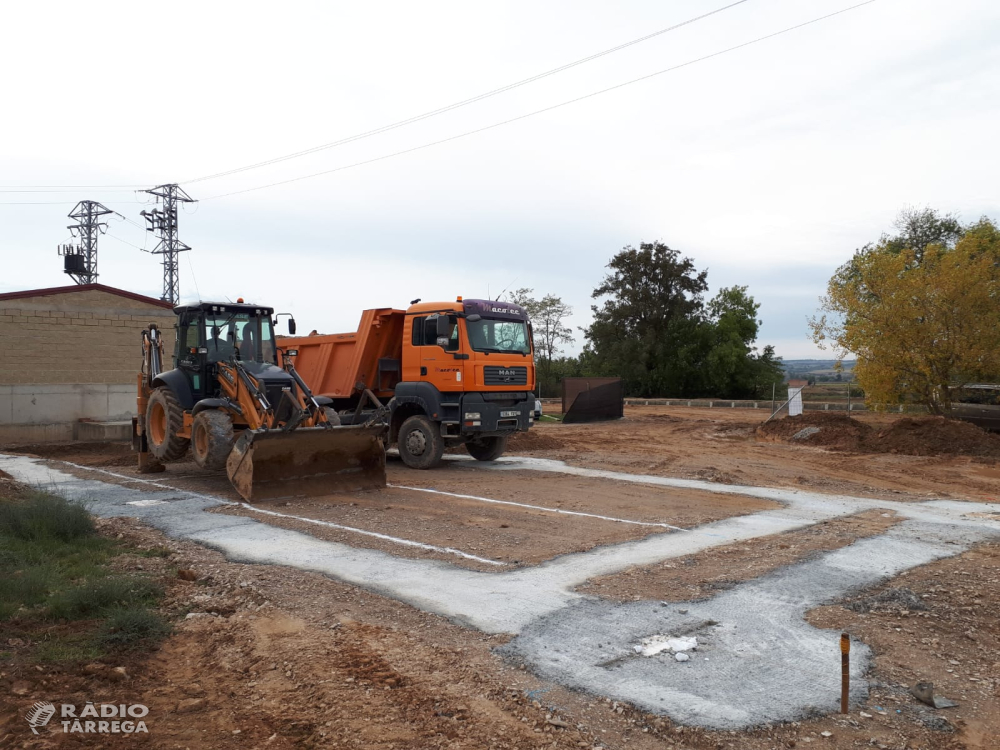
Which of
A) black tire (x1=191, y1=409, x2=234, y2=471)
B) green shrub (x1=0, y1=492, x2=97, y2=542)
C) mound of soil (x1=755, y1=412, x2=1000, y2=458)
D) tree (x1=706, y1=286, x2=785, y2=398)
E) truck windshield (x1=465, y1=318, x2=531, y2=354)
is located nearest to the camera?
green shrub (x1=0, y1=492, x2=97, y2=542)

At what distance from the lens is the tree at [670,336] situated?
155 ft

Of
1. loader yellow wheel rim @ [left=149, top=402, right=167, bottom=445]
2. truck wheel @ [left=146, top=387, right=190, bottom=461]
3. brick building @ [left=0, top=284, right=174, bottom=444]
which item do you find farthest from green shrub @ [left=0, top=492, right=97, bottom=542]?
brick building @ [left=0, top=284, right=174, bottom=444]

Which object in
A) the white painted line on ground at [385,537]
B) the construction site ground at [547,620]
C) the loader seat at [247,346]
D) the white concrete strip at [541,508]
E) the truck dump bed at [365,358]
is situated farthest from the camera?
the truck dump bed at [365,358]

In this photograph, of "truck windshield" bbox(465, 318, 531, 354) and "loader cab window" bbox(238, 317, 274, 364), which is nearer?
"loader cab window" bbox(238, 317, 274, 364)

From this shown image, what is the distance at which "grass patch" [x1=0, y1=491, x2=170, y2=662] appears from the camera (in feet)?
17.4

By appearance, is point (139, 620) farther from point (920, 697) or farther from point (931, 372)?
point (931, 372)

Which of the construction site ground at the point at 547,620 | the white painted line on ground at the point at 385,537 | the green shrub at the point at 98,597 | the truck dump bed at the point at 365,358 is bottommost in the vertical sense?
the construction site ground at the point at 547,620

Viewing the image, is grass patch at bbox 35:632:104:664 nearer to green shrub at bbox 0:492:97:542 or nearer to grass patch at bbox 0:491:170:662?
grass patch at bbox 0:491:170:662

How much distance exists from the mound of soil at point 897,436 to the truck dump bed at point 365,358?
11781 mm

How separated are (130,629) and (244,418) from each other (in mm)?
6806

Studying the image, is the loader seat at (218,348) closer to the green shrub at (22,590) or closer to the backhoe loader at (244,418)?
the backhoe loader at (244,418)

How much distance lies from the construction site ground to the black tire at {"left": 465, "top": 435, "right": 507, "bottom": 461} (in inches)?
148

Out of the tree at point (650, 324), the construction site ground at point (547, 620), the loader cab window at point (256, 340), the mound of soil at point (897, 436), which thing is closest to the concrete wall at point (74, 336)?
the construction site ground at point (547, 620)

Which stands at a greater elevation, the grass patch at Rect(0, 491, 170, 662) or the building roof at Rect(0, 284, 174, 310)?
the building roof at Rect(0, 284, 174, 310)
